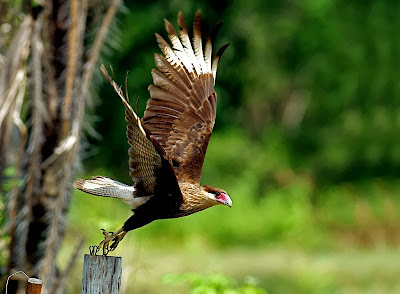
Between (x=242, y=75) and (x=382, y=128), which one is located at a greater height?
(x=242, y=75)

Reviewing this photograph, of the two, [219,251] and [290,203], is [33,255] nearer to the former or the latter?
[219,251]

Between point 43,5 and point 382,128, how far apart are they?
343 inches

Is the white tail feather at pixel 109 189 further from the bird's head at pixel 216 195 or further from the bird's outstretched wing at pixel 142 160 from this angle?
the bird's head at pixel 216 195

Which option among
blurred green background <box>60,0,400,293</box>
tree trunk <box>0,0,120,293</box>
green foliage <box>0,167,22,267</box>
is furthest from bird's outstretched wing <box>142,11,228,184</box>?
blurred green background <box>60,0,400,293</box>

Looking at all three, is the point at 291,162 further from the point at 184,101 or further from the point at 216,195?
the point at 216,195

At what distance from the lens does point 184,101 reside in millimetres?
5188

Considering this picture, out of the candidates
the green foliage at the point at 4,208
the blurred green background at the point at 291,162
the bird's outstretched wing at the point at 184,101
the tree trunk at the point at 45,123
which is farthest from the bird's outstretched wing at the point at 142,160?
the blurred green background at the point at 291,162

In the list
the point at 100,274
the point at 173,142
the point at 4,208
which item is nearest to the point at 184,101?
the point at 173,142

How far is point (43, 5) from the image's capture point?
597 centimetres

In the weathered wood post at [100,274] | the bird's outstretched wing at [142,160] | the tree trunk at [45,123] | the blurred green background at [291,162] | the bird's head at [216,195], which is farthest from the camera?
the blurred green background at [291,162]

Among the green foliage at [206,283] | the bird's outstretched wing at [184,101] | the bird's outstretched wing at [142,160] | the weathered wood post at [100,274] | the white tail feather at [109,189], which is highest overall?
the bird's outstretched wing at [184,101]

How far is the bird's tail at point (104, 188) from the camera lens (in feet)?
14.2

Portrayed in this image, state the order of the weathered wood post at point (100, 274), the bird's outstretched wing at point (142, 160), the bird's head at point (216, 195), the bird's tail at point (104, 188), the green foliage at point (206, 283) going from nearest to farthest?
the weathered wood post at point (100, 274)
the bird's outstretched wing at point (142, 160)
the bird's tail at point (104, 188)
the bird's head at point (216, 195)
the green foliage at point (206, 283)

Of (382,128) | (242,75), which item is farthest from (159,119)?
(242,75)
